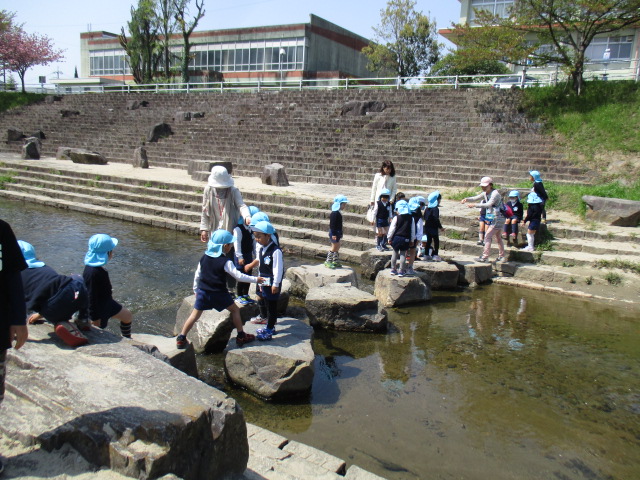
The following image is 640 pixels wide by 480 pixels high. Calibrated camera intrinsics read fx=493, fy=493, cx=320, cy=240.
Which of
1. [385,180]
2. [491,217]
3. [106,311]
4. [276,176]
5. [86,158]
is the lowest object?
[106,311]

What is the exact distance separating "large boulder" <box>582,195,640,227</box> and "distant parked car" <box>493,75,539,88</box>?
31.1 feet

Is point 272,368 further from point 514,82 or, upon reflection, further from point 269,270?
point 514,82

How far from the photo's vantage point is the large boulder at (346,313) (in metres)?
5.73

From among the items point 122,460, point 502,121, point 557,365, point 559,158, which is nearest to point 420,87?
point 502,121

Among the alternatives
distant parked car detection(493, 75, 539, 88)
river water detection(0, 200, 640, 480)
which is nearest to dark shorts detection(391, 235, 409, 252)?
river water detection(0, 200, 640, 480)

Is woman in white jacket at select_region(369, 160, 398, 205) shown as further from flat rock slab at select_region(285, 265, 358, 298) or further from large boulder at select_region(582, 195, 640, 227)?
large boulder at select_region(582, 195, 640, 227)

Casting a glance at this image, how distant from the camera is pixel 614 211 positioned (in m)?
9.57

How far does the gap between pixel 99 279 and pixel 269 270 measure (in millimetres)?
1574

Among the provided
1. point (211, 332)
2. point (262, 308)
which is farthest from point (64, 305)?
point (262, 308)

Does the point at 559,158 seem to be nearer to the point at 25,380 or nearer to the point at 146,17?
the point at 25,380

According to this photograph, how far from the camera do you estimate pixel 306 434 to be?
12.2ft

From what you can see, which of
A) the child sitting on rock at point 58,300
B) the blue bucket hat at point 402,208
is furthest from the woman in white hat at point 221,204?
the child sitting on rock at point 58,300

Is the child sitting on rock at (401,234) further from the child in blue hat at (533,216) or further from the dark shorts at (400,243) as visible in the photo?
the child in blue hat at (533,216)

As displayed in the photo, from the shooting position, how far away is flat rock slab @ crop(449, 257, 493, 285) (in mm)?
7977
